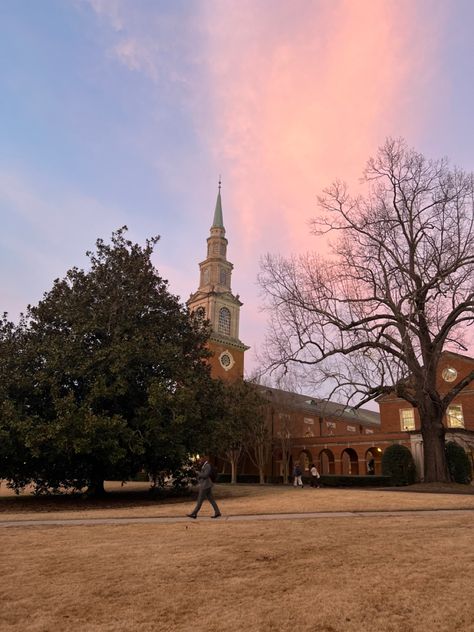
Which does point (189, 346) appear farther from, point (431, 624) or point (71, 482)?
point (431, 624)

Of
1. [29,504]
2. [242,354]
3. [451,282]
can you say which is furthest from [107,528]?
[242,354]

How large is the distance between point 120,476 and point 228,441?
5.27 m

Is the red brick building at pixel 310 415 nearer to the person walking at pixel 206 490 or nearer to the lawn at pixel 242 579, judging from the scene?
the person walking at pixel 206 490

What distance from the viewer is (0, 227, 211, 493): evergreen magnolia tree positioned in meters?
19.1

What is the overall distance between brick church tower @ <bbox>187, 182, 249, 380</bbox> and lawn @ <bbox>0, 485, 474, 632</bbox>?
162ft

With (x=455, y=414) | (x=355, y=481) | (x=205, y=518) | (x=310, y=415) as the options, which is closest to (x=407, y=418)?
(x=455, y=414)

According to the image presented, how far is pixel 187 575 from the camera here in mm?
6586

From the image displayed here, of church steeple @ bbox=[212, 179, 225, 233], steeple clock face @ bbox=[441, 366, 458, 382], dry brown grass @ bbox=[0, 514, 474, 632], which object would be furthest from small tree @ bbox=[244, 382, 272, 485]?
dry brown grass @ bbox=[0, 514, 474, 632]

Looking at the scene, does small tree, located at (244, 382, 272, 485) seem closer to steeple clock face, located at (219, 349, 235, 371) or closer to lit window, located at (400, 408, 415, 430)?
steeple clock face, located at (219, 349, 235, 371)

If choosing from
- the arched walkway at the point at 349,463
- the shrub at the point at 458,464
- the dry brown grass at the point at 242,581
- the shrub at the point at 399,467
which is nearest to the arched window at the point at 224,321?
the arched walkway at the point at 349,463

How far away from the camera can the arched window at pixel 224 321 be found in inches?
2535

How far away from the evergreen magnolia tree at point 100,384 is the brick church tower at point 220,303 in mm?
35461

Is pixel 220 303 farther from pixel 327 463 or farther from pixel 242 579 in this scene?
pixel 242 579

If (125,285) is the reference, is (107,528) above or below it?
below
